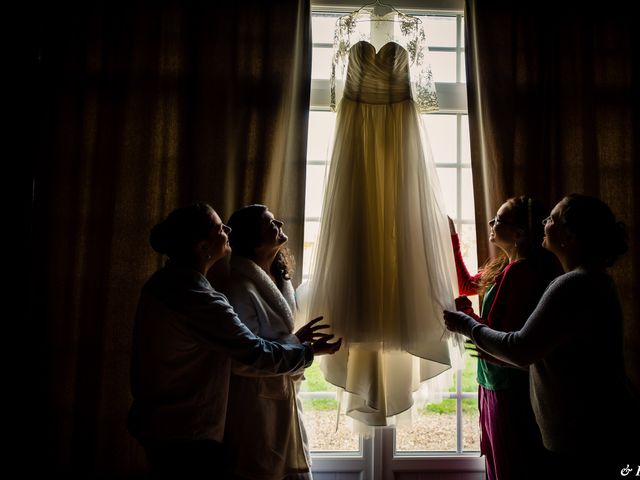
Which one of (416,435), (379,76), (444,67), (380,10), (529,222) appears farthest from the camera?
(444,67)

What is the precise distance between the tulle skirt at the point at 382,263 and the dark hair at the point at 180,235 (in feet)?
1.52

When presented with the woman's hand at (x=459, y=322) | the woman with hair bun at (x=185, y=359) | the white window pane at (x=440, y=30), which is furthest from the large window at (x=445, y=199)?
the woman with hair bun at (x=185, y=359)

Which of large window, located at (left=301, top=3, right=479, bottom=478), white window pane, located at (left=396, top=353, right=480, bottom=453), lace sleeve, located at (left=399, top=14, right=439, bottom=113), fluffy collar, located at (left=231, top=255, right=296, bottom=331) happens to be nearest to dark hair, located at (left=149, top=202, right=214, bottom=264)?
fluffy collar, located at (left=231, top=255, right=296, bottom=331)

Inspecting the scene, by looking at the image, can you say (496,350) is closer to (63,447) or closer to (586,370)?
(586,370)

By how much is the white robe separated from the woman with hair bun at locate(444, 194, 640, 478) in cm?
69

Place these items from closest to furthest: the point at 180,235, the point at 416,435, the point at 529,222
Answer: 1. the point at 180,235
2. the point at 529,222
3. the point at 416,435

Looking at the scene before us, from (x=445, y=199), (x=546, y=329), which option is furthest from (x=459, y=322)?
(x=445, y=199)

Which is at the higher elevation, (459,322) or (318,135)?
(318,135)

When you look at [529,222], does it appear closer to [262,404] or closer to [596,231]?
[596,231]

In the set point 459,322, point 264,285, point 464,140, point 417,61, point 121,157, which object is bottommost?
point 459,322

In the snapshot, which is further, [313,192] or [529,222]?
[313,192]

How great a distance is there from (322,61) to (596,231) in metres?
1.38

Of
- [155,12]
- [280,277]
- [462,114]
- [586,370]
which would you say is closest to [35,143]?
[155,12]

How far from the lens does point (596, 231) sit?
1.33 meters
